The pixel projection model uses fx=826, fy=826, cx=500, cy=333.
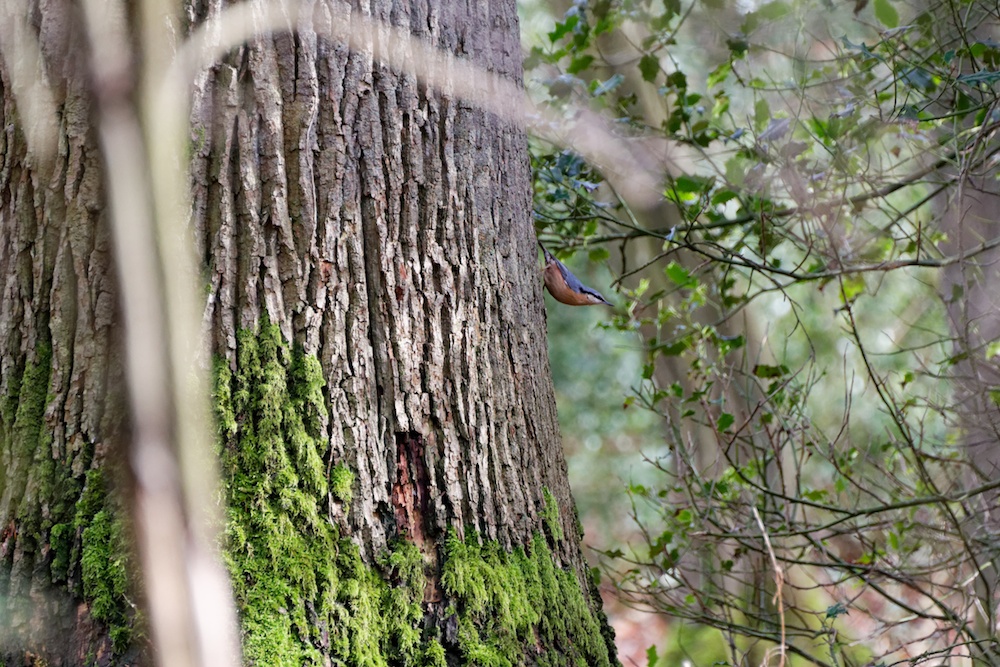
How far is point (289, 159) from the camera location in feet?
5.02

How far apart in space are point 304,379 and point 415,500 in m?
0.32

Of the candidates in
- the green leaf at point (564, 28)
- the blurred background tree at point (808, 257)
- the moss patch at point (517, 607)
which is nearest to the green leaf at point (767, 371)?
the blurred background tree at point (808, 257)

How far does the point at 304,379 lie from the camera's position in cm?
151

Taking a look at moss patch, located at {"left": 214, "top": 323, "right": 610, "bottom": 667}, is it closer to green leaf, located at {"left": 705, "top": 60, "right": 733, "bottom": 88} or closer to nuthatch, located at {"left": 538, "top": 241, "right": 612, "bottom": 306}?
nuthatch, located at {"left": 538, "top": 241, "right": 612, "bottom": 306}

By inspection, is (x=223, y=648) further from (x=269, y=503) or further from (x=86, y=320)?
(x=86, y=320)

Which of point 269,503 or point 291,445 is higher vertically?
point 291,445

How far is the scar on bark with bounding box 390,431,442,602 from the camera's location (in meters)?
1.56

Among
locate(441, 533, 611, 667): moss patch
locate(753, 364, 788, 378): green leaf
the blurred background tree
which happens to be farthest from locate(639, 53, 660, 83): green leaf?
locate(441, 533, 611, 667): moss patch

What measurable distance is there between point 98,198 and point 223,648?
0.82 m

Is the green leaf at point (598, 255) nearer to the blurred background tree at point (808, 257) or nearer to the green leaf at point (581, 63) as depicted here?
the blurred background tree at point (808, 257)

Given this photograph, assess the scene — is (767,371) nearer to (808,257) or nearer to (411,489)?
(808,257)

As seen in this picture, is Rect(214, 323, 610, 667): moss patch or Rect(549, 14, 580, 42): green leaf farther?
Rect(549, 14, 580, 42): green leaf

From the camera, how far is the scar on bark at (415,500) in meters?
1.56

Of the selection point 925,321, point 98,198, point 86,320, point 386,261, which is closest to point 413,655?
point 386,261
